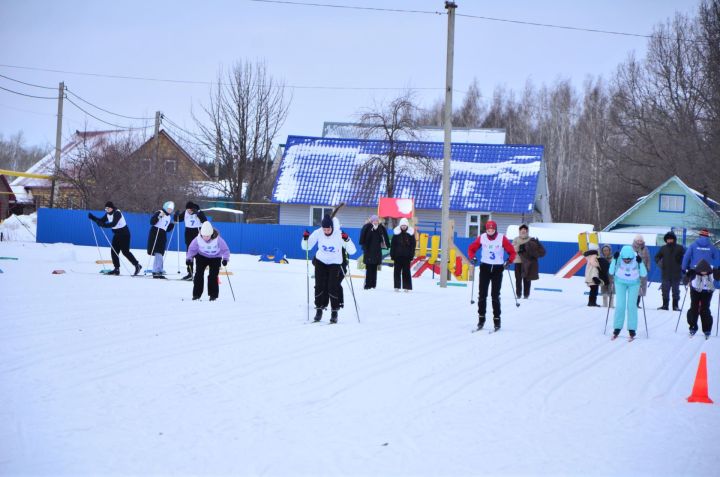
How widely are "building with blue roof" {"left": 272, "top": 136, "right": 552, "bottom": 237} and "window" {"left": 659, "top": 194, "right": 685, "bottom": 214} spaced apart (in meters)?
6.57

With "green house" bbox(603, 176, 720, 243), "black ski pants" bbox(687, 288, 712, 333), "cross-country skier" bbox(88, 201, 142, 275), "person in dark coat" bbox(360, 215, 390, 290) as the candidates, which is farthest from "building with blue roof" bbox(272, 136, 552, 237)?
"black ski pants" bbox(687, 288, 712, 333)

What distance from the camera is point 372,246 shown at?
834 inches

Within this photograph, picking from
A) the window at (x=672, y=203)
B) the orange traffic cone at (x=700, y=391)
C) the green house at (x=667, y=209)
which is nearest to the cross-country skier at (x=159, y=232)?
the orange traffic cone at (x=700, y=391)

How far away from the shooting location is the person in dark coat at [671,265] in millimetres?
18922

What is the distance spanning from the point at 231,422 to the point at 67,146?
62341 millimetres

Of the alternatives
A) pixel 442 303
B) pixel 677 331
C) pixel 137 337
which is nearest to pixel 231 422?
pixel 137 337

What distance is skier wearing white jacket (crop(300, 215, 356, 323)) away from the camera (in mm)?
13656

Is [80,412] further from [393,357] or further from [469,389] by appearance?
[393,357]

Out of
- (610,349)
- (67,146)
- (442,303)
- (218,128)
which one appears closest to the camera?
(610,349)

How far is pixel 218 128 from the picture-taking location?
51312 millimetres

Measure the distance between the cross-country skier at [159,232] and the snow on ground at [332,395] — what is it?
5368 millimetres

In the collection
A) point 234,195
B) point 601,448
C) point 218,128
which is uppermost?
point 218,128

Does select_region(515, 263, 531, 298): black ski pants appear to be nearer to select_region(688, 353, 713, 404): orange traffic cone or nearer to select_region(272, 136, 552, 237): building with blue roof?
select_region(688, 353, 713, 404): orange traffic cone

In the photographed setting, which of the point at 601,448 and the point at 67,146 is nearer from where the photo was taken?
the point at 601,448
